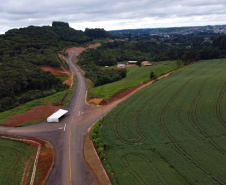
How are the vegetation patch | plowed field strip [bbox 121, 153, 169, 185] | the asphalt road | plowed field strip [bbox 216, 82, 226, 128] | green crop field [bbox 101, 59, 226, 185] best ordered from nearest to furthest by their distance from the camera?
plowed field strip [bbox 121, 153, 169, 185] → green crop field [bbox 101, 59, 226, 185] → the asphalt road → the vegetation patch → plowed field strip [bbox 216, 82, 226, 128]

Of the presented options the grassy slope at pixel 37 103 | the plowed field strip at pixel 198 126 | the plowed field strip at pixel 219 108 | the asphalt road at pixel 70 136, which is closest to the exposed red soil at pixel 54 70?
the grassy slope at pixel 37 103

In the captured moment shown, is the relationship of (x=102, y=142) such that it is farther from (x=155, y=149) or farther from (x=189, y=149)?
(x=189, y=149)

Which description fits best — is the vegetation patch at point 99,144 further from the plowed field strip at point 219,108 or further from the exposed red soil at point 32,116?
the plowed field strip at point 219,108

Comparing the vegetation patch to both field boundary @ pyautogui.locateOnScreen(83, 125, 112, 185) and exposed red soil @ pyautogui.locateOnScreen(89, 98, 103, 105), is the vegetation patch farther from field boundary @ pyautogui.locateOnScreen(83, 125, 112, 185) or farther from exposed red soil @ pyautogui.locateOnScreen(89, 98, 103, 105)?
exposed red soil @ pyautogui.locateOnScreen(89, 98, 103, 105)

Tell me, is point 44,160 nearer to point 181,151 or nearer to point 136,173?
point 136,173

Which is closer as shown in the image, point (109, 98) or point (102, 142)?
point (102, 142)

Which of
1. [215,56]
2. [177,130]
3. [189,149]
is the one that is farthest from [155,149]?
[215,56]

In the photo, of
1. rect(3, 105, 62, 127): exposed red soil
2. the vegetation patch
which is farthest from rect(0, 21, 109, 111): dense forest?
the vegetation patch
